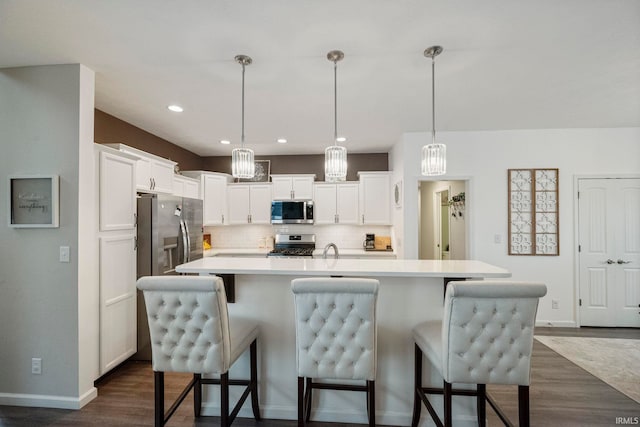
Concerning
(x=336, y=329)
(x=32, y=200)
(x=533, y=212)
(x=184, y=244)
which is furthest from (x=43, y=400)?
(x=533, y=212)

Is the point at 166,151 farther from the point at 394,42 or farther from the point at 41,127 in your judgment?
the point at 394,42

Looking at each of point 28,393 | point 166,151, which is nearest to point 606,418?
point 28,393

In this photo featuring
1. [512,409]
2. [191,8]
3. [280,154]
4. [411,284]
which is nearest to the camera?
[191,8]

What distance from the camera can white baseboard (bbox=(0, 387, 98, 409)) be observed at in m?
2.20

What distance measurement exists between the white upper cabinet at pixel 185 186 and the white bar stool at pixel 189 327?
2655 millimetres

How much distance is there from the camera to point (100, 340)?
2.44m

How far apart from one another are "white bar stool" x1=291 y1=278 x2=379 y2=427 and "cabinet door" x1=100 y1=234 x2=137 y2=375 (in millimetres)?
1923

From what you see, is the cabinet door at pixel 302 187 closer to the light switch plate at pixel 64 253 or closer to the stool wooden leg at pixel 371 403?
the light switch plate at pixel 64 253

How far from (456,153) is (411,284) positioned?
2558mm

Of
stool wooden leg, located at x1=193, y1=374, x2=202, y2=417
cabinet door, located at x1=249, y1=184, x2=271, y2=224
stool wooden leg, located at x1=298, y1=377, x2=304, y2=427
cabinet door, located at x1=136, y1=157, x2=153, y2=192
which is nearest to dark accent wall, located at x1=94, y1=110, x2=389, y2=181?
cabinet door, located at x1=249, y1=184, x2=271, y2=224

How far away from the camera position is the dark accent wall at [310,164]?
16.7 ft

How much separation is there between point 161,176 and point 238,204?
1581 mm

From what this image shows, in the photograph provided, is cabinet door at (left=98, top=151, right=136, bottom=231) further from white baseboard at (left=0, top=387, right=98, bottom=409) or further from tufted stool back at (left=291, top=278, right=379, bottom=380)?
tufted stool back at (left=291, top=278, right=379, bottom=380)

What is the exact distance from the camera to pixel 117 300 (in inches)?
103
